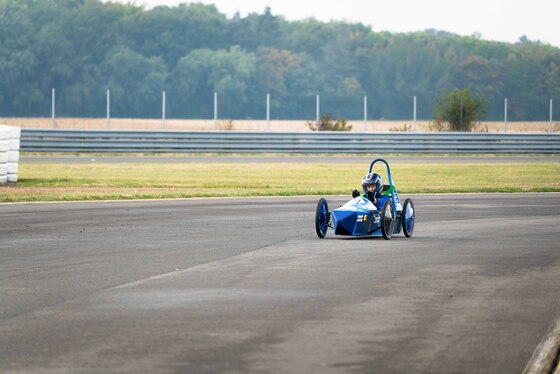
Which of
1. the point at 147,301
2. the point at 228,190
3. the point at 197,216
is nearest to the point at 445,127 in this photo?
the point at 228,190

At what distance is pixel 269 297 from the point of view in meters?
10.6

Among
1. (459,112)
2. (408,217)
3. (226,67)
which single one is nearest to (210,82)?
(226,67)

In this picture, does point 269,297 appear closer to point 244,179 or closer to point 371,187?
point 371,187

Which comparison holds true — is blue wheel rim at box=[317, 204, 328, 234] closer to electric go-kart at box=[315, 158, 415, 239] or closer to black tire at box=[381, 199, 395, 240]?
electric go-kart at box=[315, 158, 415, 239]

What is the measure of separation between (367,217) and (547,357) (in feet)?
27.2

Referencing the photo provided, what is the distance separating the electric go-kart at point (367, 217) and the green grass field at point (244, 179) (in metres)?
9.27

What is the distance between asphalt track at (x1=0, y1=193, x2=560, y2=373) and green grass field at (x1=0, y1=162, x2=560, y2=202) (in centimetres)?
714

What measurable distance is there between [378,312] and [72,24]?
90.6 m

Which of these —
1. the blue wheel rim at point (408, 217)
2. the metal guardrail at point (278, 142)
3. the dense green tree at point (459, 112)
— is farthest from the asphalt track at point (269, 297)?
the dense green tree at point (459, 112)

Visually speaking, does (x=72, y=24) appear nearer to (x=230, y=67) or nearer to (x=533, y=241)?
(x=230, y=67)

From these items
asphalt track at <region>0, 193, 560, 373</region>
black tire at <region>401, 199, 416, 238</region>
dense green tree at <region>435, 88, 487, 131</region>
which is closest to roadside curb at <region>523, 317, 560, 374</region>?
asphalt track at <region>0, 193, 560, 373</region>

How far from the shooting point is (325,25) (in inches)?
4779

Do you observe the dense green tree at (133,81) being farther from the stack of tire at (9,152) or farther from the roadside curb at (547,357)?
the roadside curb at (547,357)

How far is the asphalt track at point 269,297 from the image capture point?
7918 millimetres
